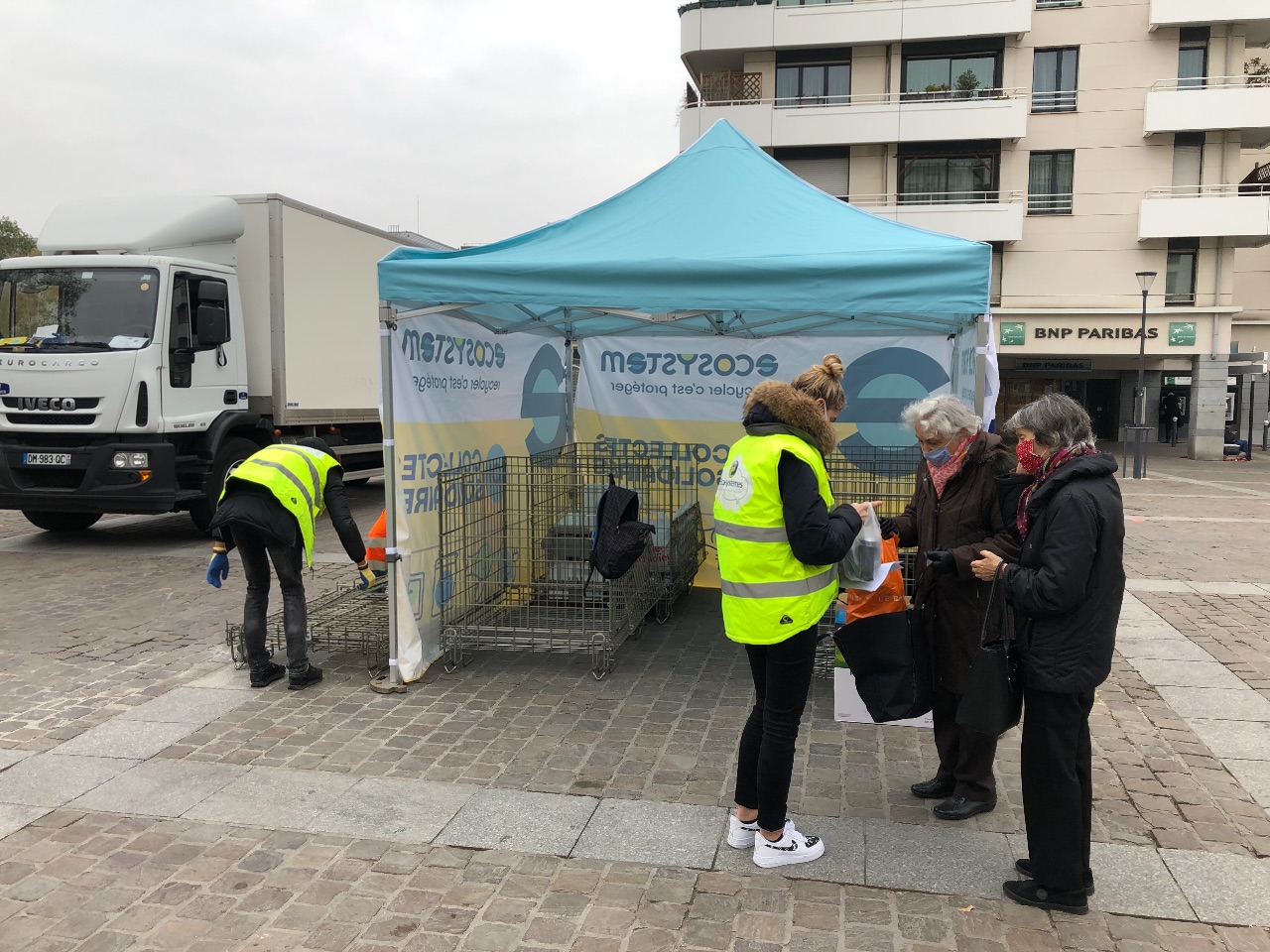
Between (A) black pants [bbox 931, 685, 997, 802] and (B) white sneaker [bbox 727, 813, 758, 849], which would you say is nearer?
(B) white sneaker [bbox 727, 813, 758, 849]

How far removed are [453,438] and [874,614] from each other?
3.61m

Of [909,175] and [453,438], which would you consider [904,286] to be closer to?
[453,438]

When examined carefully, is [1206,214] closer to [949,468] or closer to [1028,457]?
[949,468]

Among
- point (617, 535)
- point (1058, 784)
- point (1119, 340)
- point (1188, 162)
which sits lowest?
point (1058, 784)

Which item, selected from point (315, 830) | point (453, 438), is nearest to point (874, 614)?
point (315, 830)

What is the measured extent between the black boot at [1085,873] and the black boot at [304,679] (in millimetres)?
3892

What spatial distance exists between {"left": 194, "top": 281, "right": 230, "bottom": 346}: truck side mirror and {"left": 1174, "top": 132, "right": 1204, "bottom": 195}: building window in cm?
2764

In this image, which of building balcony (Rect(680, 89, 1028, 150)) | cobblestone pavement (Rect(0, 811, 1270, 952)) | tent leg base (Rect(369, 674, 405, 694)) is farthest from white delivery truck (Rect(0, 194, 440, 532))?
building balcony (Rect(680, 89, 1028, 150))

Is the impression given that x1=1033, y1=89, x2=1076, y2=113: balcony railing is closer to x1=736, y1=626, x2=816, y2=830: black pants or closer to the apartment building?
the apartment building

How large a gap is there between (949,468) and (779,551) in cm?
103

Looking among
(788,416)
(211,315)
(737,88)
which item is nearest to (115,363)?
(211,315)

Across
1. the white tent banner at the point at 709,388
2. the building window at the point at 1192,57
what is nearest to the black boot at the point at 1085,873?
the white tent banner at the point at 709,388

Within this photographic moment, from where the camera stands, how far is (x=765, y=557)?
3.30 metres

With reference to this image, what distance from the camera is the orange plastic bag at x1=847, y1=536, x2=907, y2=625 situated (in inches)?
141
